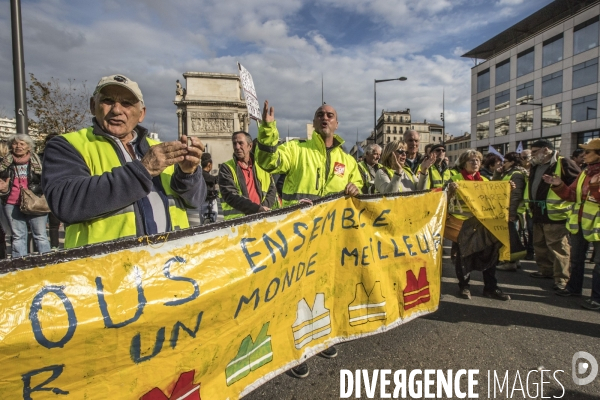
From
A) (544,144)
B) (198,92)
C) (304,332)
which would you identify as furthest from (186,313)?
(198,92)

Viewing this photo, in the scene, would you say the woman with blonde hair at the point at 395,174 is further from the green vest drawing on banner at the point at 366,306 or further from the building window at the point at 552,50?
the building window at the point at 552,50

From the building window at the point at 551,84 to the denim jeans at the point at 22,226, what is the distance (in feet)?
146

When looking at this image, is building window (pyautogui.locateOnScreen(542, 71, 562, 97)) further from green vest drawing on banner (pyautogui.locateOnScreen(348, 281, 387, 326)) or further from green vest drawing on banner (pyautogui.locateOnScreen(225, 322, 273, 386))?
green vest drawing on banner (pyautogui.locateOnScreen(225, 322, 273, 386))

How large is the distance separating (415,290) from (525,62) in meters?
48.4

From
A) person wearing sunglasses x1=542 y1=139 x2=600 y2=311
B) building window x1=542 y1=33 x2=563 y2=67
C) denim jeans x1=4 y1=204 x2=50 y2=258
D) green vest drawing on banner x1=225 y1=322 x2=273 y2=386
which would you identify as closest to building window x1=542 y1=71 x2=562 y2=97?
building window x1=542 y1=33 x2=563 y2=67

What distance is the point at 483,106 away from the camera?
45844mm

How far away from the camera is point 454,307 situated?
385 cm

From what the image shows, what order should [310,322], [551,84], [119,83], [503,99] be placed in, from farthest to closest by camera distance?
1. [503,99]
2. [551,84]
3. [310,322]
4. [119,83]

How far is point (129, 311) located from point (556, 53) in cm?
4704

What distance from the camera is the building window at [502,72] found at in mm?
42125

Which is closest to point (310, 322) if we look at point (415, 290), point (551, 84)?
point (415, 290)

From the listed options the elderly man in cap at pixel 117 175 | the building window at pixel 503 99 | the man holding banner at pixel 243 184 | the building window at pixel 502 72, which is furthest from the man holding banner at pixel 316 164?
the building window at pixel 502 72

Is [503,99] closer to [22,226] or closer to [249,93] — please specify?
[249,93]

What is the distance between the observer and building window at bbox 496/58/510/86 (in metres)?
42.1
